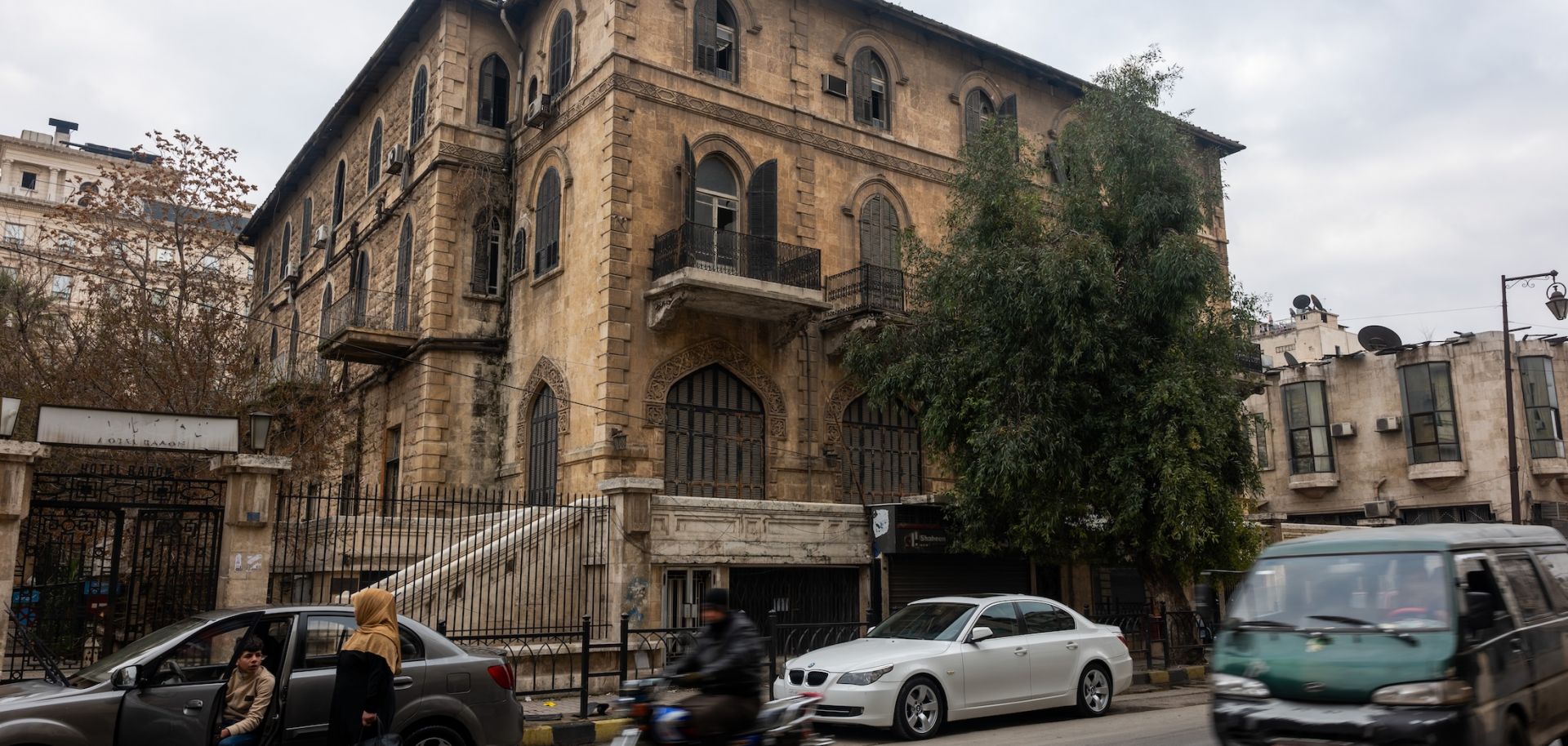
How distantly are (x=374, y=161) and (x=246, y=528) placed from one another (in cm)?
1956

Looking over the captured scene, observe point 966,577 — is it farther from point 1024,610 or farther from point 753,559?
point 1024,610

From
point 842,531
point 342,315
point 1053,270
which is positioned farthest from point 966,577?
point 342,315

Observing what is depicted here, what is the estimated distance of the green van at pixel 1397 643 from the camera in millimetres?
6367

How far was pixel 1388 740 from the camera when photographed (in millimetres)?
6184

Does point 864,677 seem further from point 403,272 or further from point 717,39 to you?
point 403,272

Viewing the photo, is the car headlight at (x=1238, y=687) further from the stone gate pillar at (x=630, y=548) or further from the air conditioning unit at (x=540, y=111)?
the air conditioning unit at (x=540, y=111)

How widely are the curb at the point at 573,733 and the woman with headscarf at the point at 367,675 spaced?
3.40 metres

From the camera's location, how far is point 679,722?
252 inches

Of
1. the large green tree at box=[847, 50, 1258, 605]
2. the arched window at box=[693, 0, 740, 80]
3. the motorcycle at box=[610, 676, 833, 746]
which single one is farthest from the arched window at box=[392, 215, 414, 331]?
the motorcycle at box=[610, 676, 833, 746]

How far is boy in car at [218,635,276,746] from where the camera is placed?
24.0 feet

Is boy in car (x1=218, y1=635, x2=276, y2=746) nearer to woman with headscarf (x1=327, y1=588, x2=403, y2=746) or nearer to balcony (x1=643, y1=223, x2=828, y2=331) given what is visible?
woman with headscarf (x1=327, y1=588, x2=403, y2=746)

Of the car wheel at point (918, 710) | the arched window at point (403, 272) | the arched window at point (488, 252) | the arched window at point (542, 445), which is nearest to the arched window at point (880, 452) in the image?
the arched window at point (542, 445)

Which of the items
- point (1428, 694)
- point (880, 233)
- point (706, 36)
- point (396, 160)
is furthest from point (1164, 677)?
point (396, 160)

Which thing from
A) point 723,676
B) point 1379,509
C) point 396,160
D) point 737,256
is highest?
point 396,160
